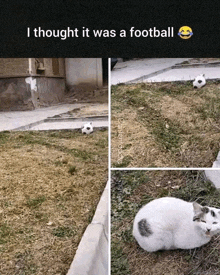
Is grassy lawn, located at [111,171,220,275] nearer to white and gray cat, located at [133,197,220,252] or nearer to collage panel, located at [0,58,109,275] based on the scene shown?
white and gray cat, located at [133,197,220,252]

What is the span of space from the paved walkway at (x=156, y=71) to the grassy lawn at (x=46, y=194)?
843 mm

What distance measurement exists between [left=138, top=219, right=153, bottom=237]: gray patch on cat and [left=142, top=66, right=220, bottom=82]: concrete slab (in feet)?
1.87

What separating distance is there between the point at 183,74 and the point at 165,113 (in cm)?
17

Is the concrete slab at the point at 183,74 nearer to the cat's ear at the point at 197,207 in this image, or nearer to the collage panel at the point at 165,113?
the collage panel at the point at 165,113

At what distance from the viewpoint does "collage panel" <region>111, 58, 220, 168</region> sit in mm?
1116

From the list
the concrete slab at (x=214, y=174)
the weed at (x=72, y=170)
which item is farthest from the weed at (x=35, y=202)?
the concrete slab at (x=214, y=174)

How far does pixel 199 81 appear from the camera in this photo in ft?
3.77

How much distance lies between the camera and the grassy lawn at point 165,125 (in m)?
1.13

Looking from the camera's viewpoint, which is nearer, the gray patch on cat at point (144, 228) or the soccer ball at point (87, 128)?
the gray patch on cat at point (144, 228)

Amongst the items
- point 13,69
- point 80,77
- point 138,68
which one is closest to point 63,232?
point 138,68

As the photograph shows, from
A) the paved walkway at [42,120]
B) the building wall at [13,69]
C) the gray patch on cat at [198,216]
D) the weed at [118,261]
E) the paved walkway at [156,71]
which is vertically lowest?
the weed at [118,261]

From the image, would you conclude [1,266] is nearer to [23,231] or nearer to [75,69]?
[23,231]
